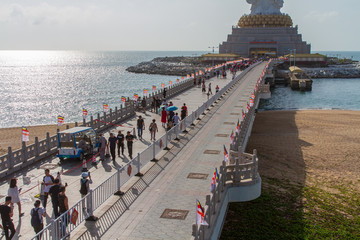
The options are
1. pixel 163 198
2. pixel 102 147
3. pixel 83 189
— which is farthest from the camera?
pixel 102 147

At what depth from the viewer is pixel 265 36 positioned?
132 metres

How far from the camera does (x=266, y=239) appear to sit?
51.7ft

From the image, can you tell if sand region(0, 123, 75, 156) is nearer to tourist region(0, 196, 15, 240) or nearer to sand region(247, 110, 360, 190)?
sand region(247, 110, 360, 190)

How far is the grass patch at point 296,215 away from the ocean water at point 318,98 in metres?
39.4

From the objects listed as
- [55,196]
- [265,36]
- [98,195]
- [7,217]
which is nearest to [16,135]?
[55,196]

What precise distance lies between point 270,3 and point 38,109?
3939 inches

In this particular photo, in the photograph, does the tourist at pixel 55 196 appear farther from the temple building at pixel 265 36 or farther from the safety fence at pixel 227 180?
the temple building at pixel 265 36


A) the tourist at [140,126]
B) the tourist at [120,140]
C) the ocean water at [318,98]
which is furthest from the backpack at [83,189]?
the ocean water at [318,98]

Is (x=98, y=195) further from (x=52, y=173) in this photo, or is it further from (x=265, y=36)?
(x=265, y=36)

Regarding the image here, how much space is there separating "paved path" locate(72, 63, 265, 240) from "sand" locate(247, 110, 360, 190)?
5.38 meters

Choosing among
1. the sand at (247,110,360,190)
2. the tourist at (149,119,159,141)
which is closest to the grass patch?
the sand at (247,110,360,190)

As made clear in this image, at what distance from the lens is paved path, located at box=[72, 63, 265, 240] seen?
12.2 metres

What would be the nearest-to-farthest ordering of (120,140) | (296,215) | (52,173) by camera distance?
(296,215)
(52,173)
(120,140)

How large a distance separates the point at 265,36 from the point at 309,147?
345 ft
